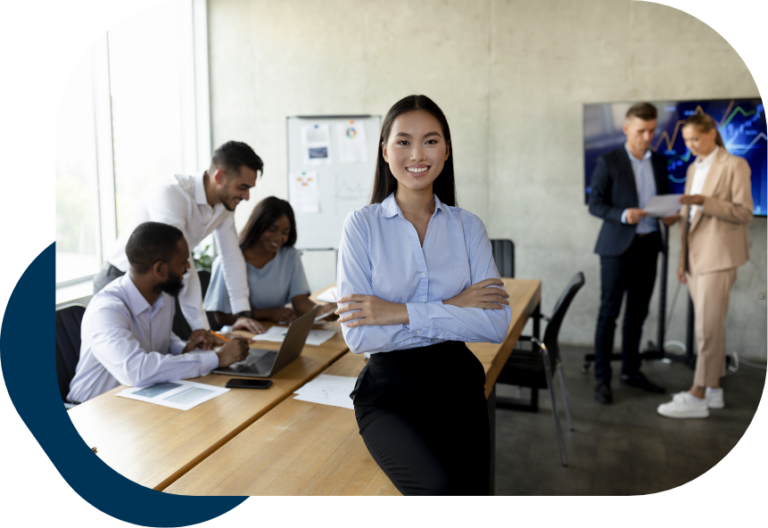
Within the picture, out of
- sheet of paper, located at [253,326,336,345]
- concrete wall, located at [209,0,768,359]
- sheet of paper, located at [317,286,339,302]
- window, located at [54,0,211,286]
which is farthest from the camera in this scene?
concrete wall, located at [209,0,768,359]

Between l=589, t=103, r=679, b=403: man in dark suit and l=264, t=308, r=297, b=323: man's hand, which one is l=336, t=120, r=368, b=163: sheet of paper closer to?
l=589, t=103, r=679, b=403: man in dark suit

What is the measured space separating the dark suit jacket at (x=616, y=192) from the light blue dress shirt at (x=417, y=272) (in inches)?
91.5

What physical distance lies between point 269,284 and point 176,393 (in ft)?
4.25

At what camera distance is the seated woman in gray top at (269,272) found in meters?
2.93

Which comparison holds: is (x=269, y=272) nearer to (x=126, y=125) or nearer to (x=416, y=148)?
(x=416, y=148)

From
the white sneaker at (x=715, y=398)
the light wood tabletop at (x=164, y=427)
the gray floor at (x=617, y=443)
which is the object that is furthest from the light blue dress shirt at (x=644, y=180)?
the light wood tabletop at (x=164, y=427)

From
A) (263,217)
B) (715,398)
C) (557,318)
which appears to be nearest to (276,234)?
(263,217)

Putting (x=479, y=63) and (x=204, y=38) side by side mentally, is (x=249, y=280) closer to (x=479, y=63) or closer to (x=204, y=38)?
(x=479, y=63)

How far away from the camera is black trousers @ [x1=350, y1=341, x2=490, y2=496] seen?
1.31 meters

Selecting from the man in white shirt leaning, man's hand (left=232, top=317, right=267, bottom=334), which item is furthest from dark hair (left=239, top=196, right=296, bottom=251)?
man's hand (left=232, top=317, right=267, bottom=334)

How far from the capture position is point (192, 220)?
2.83m

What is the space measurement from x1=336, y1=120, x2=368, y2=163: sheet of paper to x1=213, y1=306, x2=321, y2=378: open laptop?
3.01 m

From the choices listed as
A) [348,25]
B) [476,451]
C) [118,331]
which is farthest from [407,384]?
[348,25]

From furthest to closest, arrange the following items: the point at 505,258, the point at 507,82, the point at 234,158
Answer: the point at 507,82 → the point at 505,258 → the point at 234,158
